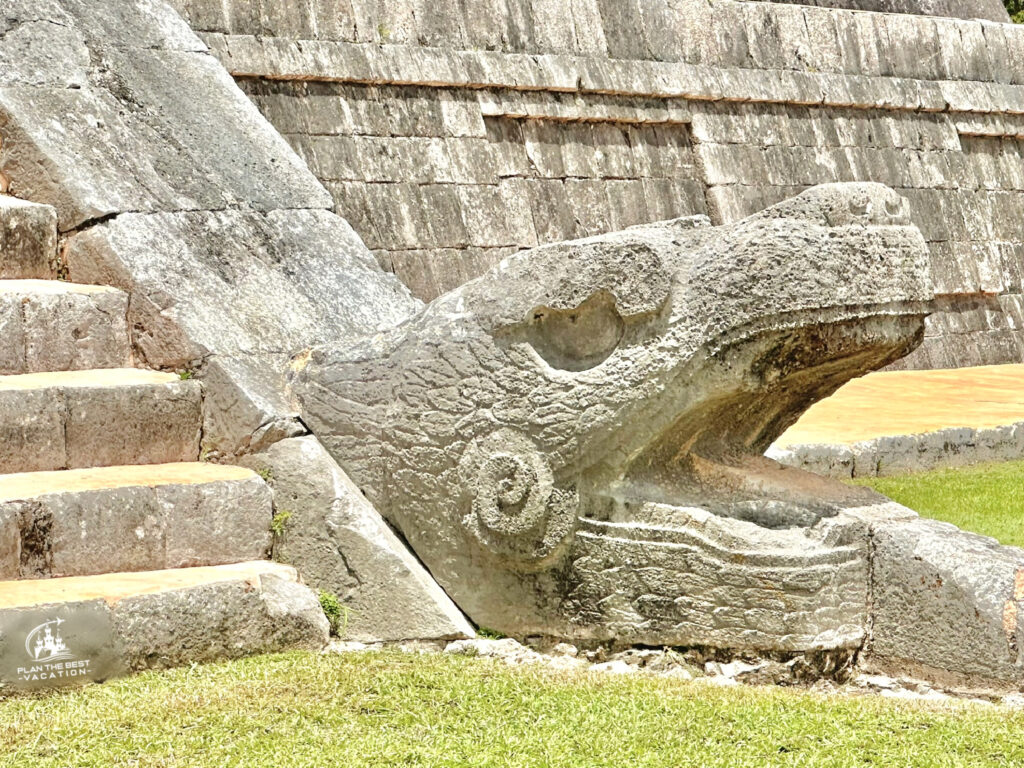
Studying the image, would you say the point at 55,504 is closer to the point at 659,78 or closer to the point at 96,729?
the point at 96,729

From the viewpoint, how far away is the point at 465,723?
148 inches

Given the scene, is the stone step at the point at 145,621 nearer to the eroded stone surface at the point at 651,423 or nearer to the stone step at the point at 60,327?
the eroded stone surface at the point at 651,423

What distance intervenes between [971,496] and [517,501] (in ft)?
13.6

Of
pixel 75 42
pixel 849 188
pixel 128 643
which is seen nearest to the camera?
pixel 128 643

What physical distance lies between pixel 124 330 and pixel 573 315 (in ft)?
5.22

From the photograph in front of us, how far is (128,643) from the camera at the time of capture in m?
4.10

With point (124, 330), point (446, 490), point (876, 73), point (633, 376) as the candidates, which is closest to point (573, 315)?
point (633, 376)

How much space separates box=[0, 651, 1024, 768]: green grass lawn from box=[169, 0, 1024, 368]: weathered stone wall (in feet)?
21.6

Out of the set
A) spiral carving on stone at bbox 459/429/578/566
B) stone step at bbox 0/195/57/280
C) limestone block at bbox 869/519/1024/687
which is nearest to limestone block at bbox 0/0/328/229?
stone step at bbox 0/195/57/280

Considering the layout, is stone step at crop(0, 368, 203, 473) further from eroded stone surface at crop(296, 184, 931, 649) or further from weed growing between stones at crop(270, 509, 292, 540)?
eroded stone surface at crop(296, 184, 931, 649)

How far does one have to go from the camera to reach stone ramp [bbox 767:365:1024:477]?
9.35m

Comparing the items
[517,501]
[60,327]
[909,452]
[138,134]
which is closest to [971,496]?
[909,452]

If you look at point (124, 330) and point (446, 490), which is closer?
point (446, 490)

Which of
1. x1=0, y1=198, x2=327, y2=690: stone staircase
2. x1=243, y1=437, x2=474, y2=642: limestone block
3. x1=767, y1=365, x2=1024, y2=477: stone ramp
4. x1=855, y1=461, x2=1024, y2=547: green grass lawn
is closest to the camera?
x1=0, y1=198, x2=327, y2=690: stone staircase
